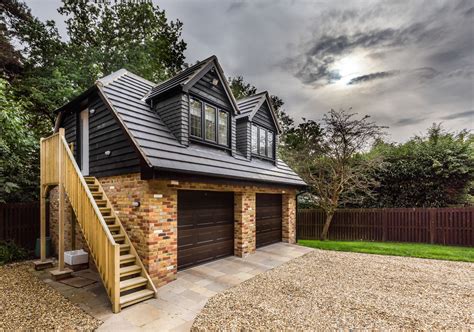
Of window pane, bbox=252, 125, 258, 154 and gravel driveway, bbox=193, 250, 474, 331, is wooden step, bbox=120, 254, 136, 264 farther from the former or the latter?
window pane, bbox=252, 125, 258, 154

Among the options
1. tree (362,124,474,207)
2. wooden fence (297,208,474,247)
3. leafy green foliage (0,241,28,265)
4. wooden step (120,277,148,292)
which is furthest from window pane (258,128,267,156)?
leafy green foliage (0,241,28,265)

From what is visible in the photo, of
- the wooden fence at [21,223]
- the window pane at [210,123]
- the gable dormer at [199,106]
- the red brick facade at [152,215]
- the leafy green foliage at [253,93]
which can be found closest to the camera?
the red brick facade at [152,215]

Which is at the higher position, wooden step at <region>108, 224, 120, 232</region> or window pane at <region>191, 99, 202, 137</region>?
window pane at <region>191, 99, 202, 137</region>

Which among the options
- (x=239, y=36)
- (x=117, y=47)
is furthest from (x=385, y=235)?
(x=117, y=47)

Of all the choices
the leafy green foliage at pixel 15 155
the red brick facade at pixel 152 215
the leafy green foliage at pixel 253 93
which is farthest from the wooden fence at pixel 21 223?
the leafy green foliage at pixel 253 93

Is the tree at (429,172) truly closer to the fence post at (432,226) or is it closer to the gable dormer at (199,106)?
the fence post at (432,226)

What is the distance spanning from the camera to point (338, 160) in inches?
452

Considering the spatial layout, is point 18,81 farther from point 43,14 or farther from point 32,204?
point 32,204

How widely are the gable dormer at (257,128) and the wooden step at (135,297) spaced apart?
5.89 metres

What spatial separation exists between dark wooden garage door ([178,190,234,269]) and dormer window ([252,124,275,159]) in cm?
285

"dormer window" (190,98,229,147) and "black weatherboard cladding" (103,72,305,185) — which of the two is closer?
"black weatherboard cladding" (103,72,305,185)

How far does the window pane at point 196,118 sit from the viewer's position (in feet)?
23.5

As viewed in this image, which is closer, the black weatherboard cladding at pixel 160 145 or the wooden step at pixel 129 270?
the wooden step at pixel 129 270

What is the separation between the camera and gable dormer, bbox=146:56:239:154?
6680mm
